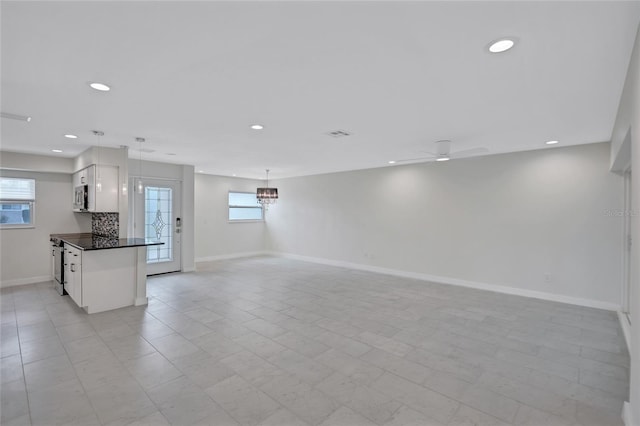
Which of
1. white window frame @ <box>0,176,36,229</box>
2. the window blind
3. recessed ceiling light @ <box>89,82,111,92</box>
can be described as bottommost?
white window frame @ <box>0,176,36,229</box>

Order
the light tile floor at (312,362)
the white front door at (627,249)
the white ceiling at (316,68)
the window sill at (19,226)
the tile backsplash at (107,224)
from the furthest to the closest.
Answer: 1. the window sill at (19,226)
2. the tile backsplash at (107,224)
3. the white front door at (627,249)
4. the light tile floor at (312,362)
5. the white ceiling at (316,68)

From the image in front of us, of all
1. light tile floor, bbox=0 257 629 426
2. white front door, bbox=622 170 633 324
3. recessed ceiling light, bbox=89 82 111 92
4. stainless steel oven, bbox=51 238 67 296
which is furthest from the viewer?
stainless steel oven, bbox=51 238 67 296

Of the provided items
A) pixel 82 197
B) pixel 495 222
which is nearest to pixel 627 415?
pixel 495 222

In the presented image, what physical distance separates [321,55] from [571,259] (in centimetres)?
529

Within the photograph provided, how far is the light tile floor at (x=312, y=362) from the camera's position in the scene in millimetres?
2277

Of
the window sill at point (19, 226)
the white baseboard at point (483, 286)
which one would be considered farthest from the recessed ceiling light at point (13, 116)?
the white baseboard at point (483, 286)

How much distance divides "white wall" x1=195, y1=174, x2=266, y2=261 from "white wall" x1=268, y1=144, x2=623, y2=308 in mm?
2963

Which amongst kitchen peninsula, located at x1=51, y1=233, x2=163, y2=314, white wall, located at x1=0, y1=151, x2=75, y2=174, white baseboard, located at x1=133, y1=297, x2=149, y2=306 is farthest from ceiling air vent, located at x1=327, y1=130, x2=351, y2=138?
white wall, located at x1=0, y1=151, x2=75, y2=174

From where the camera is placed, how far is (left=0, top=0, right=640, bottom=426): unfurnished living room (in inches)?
75.6

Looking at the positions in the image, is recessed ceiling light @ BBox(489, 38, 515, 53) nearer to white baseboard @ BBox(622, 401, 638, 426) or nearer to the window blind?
white baseboard @ BBox(622, 401, 638, 426)

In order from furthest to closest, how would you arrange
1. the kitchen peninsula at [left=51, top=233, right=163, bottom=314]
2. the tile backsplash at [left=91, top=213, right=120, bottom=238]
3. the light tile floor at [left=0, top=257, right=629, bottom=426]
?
the tile backsplash at [left=91, top=213, right=120, bottom=238] → the kitchen peninsula at [left=51, top=233, right=163, bottom=314] → the light tile floor at [left=0, top=257, right=629, bottom=426]

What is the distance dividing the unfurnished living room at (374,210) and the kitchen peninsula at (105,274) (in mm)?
30

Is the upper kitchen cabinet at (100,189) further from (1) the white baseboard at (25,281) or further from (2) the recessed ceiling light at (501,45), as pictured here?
(2) the recessed ceiling light at (501,45)

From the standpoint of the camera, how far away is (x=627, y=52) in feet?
6.84
